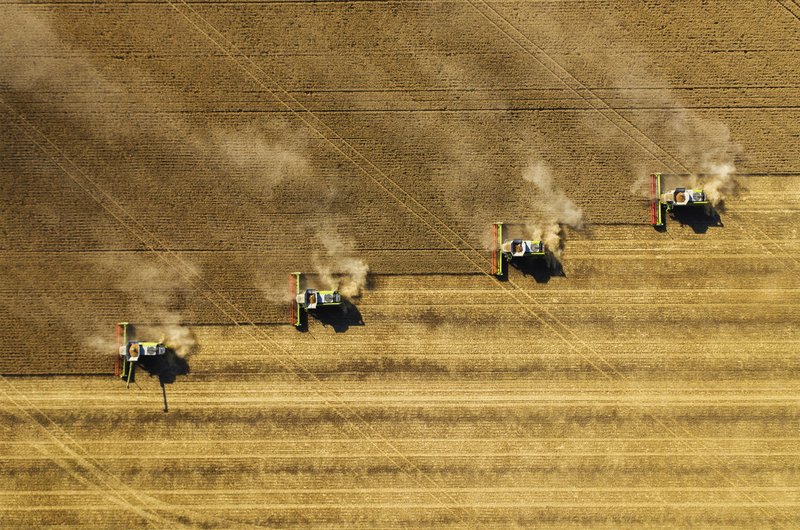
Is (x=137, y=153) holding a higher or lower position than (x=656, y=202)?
higher

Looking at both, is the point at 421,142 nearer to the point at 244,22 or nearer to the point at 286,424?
the point at 244,22

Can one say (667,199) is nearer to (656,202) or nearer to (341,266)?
(656,202)

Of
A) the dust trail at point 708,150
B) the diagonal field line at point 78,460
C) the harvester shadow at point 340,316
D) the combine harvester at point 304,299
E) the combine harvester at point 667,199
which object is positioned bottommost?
the diagonal field line at point 78,460

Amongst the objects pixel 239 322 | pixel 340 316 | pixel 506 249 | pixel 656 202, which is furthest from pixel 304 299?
pixel 656 202

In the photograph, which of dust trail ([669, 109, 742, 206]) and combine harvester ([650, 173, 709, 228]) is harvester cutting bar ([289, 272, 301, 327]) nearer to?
combine harvester ([650, 173, 709, 228])

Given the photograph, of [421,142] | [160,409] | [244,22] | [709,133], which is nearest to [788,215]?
[709,133]

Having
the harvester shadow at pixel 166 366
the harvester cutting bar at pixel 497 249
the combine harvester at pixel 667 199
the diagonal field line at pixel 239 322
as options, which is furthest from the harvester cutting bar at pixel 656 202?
the harvester shadow at pixel 166 366

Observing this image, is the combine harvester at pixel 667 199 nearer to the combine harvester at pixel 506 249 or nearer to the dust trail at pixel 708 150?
the dust trail at pixel 708 150
